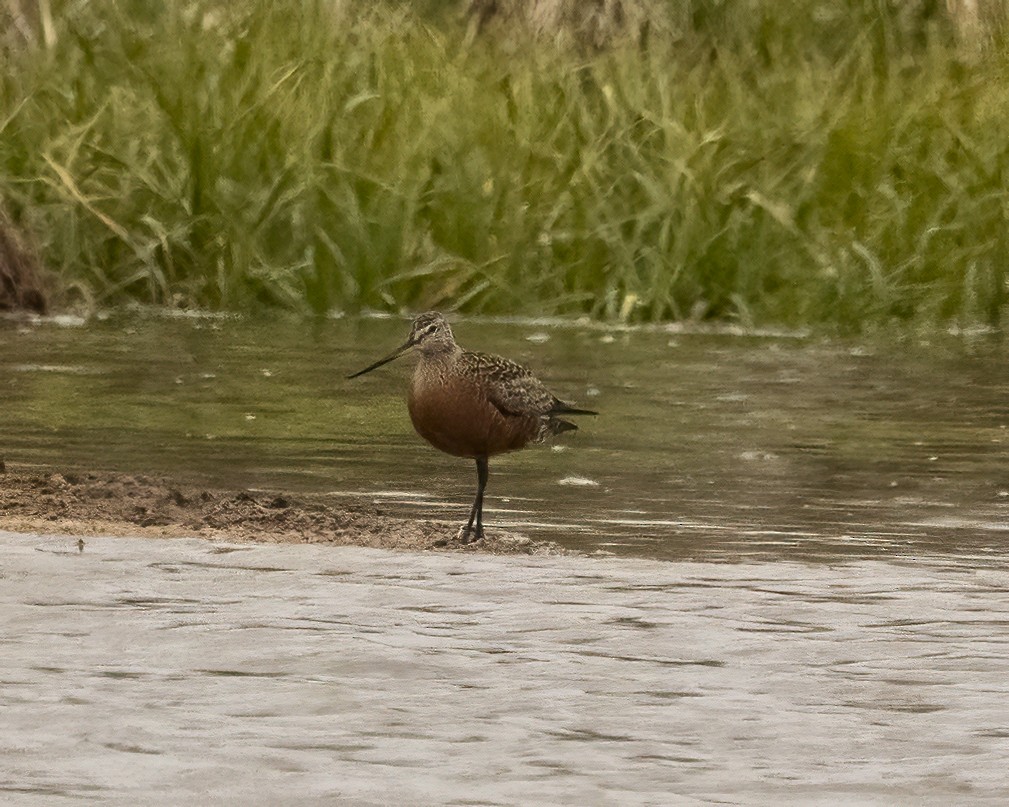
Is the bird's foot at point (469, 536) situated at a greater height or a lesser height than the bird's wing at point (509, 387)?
lesser

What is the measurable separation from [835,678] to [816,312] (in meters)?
9.04

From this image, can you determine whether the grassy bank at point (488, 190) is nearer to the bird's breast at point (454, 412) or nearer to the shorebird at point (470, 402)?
the shorebird at point (470, 402)

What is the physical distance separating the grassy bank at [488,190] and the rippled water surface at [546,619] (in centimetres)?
314

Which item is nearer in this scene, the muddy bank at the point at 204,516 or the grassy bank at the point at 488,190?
the muddy bank at the point at 204,516

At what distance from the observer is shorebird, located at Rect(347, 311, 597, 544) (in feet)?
28.7

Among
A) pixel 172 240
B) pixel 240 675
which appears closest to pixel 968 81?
pixel 172 240

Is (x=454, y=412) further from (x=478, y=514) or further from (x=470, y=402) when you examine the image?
(x=478, y=514)

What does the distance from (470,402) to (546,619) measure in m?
1.84

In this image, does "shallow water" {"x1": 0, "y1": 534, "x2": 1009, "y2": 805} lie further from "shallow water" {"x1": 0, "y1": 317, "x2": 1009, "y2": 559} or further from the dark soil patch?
the dark soil patch

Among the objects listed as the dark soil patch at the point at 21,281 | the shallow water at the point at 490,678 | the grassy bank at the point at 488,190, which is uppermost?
the grassy bank at the point at 488,190

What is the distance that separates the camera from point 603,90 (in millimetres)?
16469

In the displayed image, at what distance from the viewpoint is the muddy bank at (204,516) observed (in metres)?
8.48

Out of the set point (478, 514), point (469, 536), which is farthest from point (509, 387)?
point (469, 536)

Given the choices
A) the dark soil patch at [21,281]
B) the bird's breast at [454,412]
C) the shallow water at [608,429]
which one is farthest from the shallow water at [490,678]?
the dark soil patch at [21,281]
